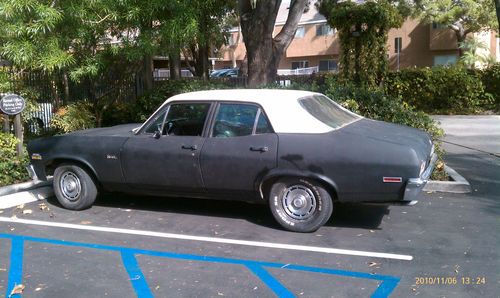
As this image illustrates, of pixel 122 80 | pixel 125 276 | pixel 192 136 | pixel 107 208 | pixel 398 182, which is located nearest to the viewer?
pixel 125 276

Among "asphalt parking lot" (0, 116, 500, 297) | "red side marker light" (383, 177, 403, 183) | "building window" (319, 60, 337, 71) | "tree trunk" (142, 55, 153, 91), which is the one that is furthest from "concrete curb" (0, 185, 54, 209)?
"building window" (319, 60, 337, 71)

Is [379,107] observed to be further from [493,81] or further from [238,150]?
[493,81]

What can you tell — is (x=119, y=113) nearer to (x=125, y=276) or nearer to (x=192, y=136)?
(x=192, y=136)

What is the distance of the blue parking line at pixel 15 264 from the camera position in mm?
4445

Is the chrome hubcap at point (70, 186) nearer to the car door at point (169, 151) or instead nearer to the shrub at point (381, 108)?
the car door at point (169, 151)

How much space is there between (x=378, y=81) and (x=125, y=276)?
1472cm

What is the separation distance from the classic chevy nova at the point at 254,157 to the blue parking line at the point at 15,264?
1.25 metres

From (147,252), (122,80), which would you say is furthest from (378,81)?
(147,252)

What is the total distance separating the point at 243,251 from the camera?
513 centimetres

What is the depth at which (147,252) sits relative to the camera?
203 inches

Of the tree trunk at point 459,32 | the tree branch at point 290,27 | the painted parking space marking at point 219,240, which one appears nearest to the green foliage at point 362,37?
the tree branch at point 290,27

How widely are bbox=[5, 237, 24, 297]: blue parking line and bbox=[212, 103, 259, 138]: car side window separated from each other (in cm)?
237

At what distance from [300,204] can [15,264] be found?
2.89m

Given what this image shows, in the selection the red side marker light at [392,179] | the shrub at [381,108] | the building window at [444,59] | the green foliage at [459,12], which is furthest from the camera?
the building window at [444,59]
